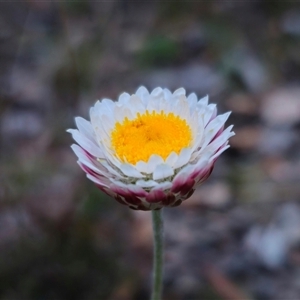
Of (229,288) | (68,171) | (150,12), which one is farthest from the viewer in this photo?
(150,12)

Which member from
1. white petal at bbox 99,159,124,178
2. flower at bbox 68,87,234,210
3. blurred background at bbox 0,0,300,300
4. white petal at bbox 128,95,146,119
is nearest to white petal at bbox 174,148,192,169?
flower at bbox 68,87,234,210

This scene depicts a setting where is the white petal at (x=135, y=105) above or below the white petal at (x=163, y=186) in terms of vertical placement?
above

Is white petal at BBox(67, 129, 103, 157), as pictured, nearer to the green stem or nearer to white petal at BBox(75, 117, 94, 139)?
white petal at BBox(75, 117, 94, 139)

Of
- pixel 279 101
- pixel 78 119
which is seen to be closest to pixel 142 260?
pixel 78 119

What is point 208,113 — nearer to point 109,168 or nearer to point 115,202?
point 109,168

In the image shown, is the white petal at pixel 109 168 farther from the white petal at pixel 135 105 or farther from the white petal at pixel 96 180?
the white petal at pixel 135 105

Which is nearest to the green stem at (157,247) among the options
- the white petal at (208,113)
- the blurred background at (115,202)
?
the white petal at (208,113)

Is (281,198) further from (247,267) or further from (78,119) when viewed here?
(78,119)
